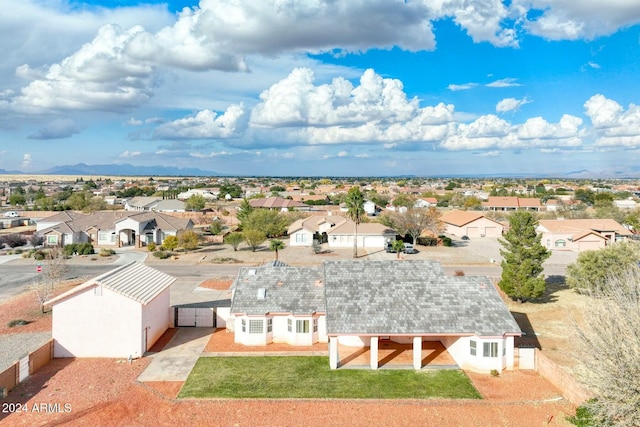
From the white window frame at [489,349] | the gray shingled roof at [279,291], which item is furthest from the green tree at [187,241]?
the white window frame at [489,349]

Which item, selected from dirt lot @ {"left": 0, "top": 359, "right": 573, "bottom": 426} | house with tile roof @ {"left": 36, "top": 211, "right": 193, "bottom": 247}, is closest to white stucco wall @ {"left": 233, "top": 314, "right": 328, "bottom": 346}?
dirt lot @ {"left": 0, "top": 359, "right": 573, "bottom": 426}

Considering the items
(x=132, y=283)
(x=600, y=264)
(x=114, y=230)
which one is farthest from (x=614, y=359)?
(x=114, y=230)

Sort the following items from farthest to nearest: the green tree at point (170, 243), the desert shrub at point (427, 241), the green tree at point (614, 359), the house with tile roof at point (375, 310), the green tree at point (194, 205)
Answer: the green tree at point (194, 205), the desert shrub at point (427, 241), the green tree at point (170, 243), the house with tile roof at point (375, 310), the green tree at point (614, 359)

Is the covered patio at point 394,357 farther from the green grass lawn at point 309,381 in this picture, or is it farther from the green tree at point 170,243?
the green tree at point 170,243

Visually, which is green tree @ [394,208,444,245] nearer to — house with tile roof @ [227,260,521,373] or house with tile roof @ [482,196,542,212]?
house with tile roof @ [227,260,521,373]

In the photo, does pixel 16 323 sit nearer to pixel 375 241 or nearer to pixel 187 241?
pixel 187 241

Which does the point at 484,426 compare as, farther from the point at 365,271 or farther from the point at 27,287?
the point at 27,287

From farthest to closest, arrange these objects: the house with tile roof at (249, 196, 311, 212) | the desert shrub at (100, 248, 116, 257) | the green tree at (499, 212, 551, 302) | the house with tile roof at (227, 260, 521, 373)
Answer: the house with tile roof at (249, 196, 311, 212), the desert shrub at (100, 248, 116, 257), the green tree at (499, 212, 551, 302), the house with tile roof at (227, 260, 521, 373)
